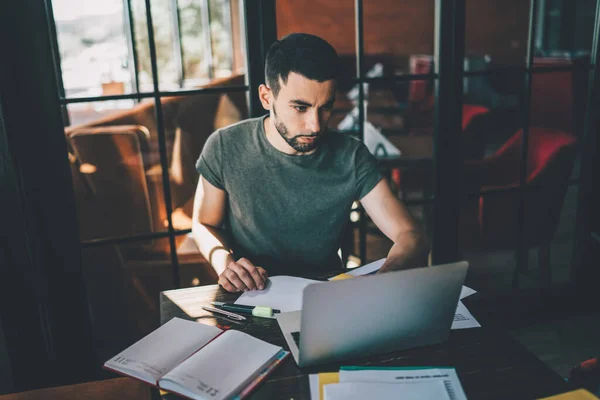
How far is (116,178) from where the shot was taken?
2520mm

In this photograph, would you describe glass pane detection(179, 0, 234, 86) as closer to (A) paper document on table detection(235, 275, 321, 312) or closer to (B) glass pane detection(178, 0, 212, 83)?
(B) glass pane detection(178, 0, 212, 83)

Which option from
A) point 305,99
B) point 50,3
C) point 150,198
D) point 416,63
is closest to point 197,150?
point 150,198

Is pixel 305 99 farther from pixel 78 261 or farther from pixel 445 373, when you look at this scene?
pixel 78 261

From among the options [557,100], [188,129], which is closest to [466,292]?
[188,129]

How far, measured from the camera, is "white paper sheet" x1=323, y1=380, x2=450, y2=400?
95 cm

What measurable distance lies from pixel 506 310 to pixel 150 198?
1929 millimetres

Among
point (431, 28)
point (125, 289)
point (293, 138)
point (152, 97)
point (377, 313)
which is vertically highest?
point (431, 28)

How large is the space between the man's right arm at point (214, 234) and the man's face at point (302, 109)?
1.10 feet

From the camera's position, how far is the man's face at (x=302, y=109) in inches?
61.0

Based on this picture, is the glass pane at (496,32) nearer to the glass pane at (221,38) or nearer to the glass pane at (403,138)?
the glass pane at (403,138)

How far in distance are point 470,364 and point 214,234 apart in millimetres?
958

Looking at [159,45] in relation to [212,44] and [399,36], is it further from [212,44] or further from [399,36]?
[399,36]

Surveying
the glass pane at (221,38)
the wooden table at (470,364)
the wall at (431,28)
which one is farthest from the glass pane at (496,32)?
the wooden table at (470,364)

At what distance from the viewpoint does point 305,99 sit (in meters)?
1.56
